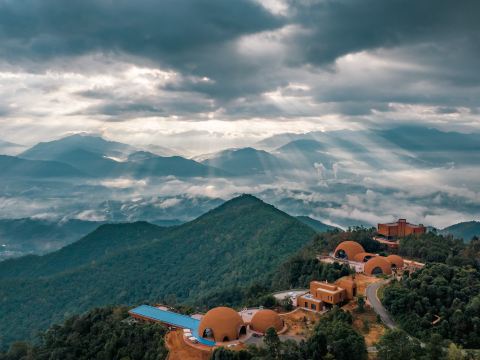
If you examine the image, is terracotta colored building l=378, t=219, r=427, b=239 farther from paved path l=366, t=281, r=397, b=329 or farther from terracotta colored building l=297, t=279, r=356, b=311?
terracotta colored building l=297, t=279, r=356, b=311

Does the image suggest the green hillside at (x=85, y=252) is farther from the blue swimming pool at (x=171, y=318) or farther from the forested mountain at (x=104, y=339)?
the blue swimming pool at (x=171, y=318)

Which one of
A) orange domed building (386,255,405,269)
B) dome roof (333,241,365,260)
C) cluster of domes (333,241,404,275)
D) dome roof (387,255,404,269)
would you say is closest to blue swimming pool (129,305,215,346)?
cluster of domes (333,241,404,275)

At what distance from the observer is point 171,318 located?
166ft

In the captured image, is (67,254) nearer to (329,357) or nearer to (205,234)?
(205,234)

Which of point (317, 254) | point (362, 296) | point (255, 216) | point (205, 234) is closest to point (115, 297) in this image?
point (205, 234)

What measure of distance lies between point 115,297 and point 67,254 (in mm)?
54307

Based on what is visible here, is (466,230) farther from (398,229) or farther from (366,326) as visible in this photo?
(366,326)

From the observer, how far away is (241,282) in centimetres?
10019

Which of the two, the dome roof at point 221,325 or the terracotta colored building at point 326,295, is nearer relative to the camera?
the dome roof at point 221,325

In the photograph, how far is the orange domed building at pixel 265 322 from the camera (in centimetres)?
4550

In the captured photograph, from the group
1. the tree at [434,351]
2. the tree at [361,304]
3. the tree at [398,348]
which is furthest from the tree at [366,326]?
the tree at [434,351]

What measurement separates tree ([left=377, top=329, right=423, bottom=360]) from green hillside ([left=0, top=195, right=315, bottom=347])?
201 ft

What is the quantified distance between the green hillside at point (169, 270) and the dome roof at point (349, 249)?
26684 millimetres

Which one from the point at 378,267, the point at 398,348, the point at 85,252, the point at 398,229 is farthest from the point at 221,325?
the point at 85,252
